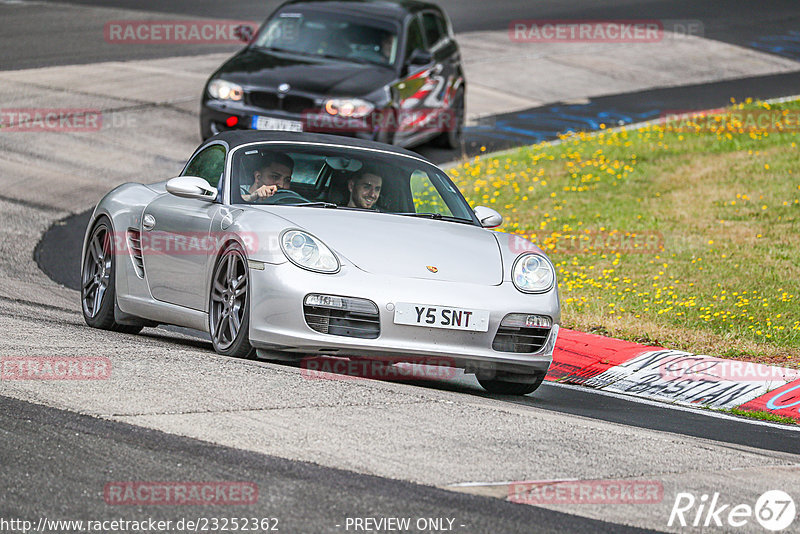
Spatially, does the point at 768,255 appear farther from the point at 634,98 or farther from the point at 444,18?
the point at 634,98

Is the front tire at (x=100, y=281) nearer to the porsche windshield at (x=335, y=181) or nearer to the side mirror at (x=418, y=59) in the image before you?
the porsche windshield at (x=335, y=181)

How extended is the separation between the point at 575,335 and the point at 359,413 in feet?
13.3

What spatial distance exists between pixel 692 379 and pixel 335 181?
2685 millimetres

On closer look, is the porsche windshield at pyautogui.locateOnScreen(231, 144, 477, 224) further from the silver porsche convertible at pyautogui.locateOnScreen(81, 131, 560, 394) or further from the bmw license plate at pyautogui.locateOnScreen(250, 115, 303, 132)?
the bmw license plate at pyautogui.locateOnScreen(250, 115, 303, 132)

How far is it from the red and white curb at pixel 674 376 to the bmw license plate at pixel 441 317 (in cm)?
183

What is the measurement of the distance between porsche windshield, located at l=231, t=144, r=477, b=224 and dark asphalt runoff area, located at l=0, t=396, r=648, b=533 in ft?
9.67

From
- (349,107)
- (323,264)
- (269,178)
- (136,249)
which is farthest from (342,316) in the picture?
(349,107)

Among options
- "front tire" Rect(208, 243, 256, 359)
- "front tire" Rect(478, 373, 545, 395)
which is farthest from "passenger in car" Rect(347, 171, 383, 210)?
"front tire" Rect(478, 373, 545, 395)

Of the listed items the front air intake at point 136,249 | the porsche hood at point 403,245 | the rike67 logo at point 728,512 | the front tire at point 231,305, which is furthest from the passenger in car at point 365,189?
the rike67 logo at point 728,512

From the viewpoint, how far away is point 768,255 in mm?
12508

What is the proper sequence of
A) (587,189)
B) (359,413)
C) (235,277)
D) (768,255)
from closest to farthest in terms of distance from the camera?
(359,413) → (235,277) → (768,255) → (587,189)

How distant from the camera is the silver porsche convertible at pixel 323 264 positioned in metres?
7.29

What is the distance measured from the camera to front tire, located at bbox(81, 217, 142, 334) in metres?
9.09

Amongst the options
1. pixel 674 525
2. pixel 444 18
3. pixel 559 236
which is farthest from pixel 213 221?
pixel 444 18
